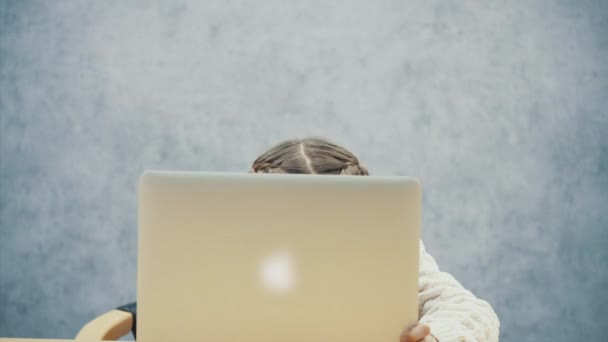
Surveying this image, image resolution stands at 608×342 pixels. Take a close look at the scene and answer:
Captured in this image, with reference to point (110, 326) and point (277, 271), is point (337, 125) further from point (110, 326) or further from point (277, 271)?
point (277, 271)

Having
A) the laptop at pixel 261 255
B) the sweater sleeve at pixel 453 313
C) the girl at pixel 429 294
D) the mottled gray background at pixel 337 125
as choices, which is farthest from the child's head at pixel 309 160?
the mottled gray background at pixel 337 125

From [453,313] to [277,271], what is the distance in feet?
1.17

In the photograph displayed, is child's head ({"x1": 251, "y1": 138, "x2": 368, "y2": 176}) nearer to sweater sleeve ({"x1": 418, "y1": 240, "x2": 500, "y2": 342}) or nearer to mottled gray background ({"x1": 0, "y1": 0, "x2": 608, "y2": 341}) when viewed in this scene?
sweater sleeve ({"x1": 418, "y1": 240, "x2": 500, "y2": 342})

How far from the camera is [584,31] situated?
2.28 m

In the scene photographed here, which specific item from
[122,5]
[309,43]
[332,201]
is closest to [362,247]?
[332,201]

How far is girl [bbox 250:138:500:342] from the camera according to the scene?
0.69 m

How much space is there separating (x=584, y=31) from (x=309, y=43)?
126cm

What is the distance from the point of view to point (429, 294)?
0.87m

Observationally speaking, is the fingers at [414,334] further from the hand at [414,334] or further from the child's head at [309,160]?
the child's head at [309,160]

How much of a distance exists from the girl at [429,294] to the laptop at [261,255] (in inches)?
3.1

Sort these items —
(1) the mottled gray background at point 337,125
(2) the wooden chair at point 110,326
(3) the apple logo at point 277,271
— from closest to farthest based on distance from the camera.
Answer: (3) the apple logo at point 277,271 → (2) the wooden chair at point 110,326 → (1) the mottled gray background at point 337,125

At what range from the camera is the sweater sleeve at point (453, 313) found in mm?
691

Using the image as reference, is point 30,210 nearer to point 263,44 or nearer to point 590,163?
point 263,44

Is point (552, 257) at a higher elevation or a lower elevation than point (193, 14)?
lower
